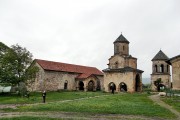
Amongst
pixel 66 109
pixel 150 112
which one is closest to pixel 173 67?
pixel 150 112

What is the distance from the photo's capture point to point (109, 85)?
48.8 metres

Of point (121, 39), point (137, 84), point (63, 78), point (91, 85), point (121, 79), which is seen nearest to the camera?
point (121, 79)

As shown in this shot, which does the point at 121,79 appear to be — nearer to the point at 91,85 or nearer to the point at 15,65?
the point at 91,85

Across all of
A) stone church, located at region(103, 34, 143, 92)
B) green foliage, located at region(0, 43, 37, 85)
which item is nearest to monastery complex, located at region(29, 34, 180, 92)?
stone church, located at region(103, 34, 143, 92)

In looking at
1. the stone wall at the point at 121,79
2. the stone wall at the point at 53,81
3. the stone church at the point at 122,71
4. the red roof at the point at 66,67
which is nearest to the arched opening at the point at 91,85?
the stone wall at the point at 53,81

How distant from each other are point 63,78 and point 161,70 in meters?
19.6

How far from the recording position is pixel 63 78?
2061 inches

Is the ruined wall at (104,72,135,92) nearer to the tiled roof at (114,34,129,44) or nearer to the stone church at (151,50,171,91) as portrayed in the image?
the tiled roof at (114,34,129,44)

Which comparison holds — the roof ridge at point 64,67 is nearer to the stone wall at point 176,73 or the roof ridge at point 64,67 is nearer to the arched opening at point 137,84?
the arched opening at point 137,84

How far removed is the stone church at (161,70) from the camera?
5347cm

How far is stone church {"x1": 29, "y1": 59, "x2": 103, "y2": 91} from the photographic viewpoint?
4919 cm

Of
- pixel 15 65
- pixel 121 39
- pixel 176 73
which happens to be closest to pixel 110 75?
pixel 121 39

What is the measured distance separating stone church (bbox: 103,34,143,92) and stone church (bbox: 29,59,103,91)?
607cm

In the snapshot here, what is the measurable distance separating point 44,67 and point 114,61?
42.0 feet
